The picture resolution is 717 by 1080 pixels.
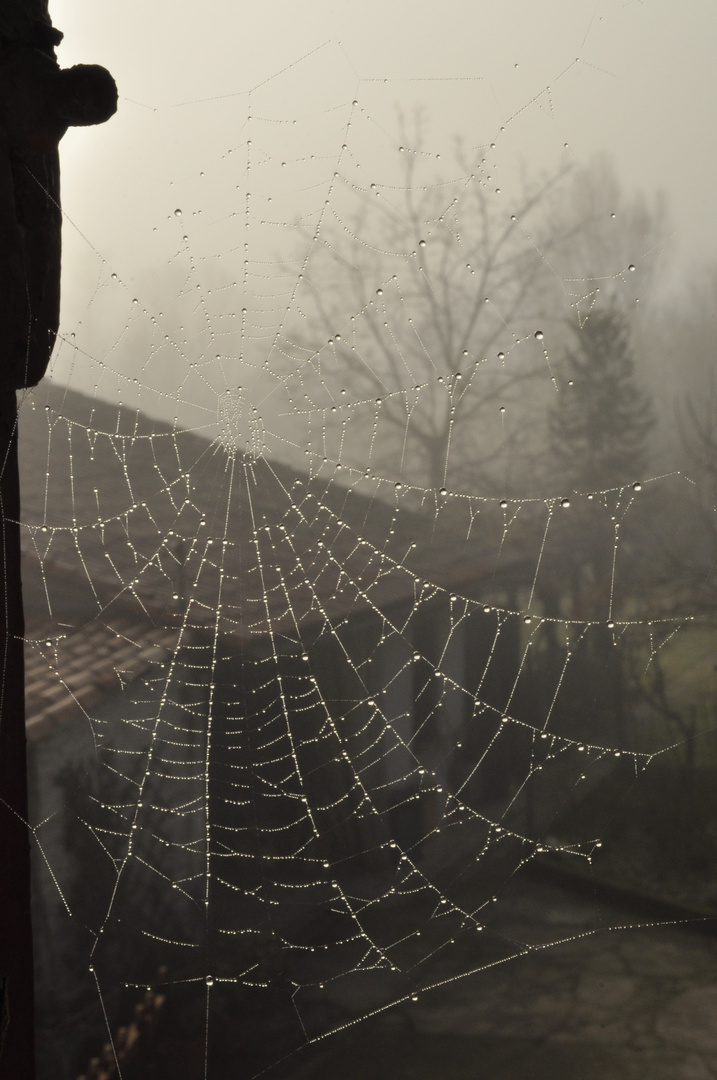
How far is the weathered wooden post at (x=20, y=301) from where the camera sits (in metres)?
1.02

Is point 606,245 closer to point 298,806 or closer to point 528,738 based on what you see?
point 528,738

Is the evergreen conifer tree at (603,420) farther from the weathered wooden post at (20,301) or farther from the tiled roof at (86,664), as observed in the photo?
the weathered wooden post at (20,301)

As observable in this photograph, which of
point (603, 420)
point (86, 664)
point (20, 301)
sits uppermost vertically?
point (603, 420)

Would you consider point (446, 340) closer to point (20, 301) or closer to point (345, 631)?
point (345, 631)

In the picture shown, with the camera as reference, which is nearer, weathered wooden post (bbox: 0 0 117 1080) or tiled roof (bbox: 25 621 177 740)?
weathered wooden post (bbox: 0 0 117 1080)

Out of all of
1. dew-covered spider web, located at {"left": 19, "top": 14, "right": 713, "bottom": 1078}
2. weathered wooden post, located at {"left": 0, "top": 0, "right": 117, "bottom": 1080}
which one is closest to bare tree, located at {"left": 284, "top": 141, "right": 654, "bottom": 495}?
dew-covered spider web, located at {"left": 19, "top": 14, "right": 713, "bottom": 1078}

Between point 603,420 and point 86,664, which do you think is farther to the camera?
point 603,420

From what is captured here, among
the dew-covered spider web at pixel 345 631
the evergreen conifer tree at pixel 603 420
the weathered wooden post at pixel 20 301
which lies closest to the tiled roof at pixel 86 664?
the dew-covered spider web at pixel 345 631

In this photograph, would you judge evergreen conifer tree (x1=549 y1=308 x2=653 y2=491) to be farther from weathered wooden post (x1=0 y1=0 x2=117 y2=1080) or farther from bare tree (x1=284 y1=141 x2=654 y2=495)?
weathered wooden post (x1=0 y1=0 x2=117 y2=1080)

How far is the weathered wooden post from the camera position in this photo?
3.34ft

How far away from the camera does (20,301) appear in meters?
1.16

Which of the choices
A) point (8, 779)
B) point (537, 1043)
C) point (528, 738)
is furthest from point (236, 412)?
point (537, 1043)

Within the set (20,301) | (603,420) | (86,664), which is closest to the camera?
(20,301)

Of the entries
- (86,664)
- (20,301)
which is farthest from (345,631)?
(20,301)
